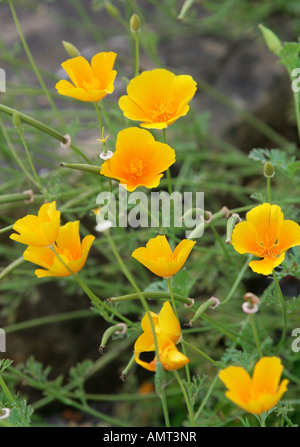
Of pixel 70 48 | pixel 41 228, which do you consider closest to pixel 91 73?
pixel 70 48

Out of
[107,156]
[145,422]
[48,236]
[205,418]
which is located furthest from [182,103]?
[145,422]

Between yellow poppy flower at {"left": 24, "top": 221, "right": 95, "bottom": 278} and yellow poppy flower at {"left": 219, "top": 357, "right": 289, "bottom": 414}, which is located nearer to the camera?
yellow poppy flower at {"left": 219, "top": 357, "right": 289, "bottom": 414}

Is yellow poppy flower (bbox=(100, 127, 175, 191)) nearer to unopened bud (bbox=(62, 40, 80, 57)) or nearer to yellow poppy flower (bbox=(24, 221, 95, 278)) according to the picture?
yellow poppy flower (bbox=(24, 221, 95, 278))

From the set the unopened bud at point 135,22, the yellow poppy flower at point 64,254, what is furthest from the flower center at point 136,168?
the unopened bud at point 135,22

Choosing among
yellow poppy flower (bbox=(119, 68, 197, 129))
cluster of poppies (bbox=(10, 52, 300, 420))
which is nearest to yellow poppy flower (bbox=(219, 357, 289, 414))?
cluster of poppies (bbox=(10, 52, 300, 420))

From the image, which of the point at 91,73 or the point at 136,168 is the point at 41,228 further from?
the point at 91,73

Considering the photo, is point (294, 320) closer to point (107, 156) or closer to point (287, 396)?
point (287, 396)
